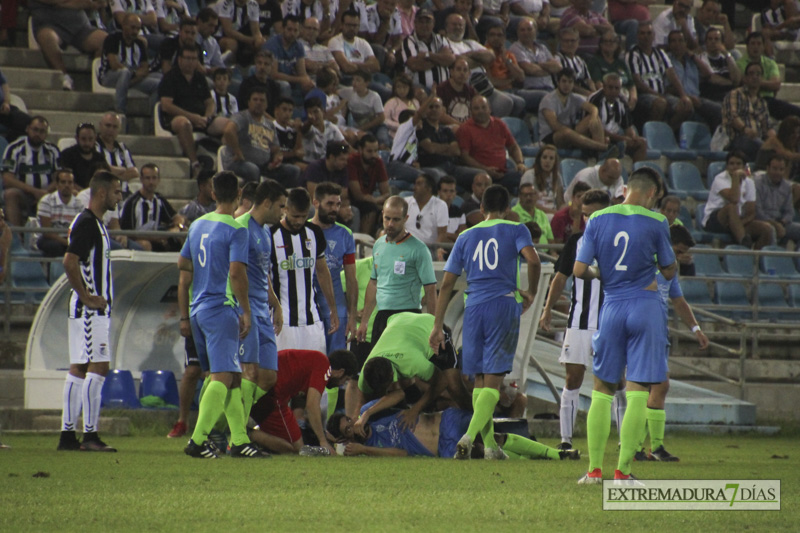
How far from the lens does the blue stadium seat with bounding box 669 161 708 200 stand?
62.2ft

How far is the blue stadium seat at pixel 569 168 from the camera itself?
1794 centimetres

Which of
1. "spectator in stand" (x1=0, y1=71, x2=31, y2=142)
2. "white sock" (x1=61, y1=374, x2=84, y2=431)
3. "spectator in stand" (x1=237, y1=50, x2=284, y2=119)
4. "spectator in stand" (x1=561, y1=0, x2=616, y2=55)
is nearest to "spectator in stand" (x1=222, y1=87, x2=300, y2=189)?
"spectator in stand" (x1=237, y1=50, x2=284, y2=119)

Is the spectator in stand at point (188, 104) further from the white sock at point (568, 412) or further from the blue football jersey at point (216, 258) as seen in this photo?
the white sock at point (568, 412)

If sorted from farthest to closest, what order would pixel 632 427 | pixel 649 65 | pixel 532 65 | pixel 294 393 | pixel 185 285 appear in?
pixel 649 65, pixel 532 65, pixel 294 393, pixel 185 285, pixel 632 427

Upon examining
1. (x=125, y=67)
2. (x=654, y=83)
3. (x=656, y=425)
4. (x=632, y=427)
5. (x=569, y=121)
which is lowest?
(x=656, y=425)

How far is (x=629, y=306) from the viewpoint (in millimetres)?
7258

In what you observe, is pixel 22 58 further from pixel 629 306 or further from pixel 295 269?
pixel 629 306

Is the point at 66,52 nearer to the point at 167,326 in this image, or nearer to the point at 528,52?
the point at 167,326

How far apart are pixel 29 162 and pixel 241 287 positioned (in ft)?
20.6

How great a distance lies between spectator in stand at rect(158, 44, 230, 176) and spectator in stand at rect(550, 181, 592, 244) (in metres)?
4.51

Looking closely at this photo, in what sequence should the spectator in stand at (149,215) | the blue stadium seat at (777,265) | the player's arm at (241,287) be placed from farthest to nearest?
the blue stadium seat at (777,265)
the spectator in stand at (149,215)
the player's arm at (241,287)

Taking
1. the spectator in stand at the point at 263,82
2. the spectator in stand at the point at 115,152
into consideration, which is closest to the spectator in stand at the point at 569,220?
the spectator in stand at the point at 263,82

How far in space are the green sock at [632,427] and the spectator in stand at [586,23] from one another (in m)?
14.2

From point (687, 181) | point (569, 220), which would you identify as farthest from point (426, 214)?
point (687, 181)
